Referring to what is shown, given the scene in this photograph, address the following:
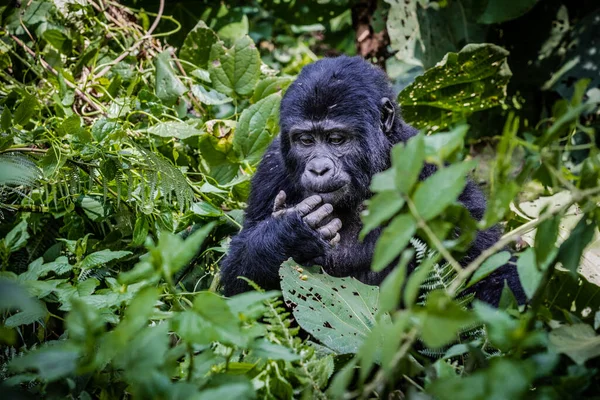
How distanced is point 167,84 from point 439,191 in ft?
10.2

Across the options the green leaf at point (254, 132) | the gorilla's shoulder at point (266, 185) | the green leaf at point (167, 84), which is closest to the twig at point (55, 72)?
the green leaf at point (167, 84)

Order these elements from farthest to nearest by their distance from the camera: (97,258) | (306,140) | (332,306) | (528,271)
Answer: (306,140)
(97,258)
(332,306)
(528,271)

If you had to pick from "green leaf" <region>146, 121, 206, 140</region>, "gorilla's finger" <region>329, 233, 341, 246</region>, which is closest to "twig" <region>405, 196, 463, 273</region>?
"gorilla's finger" <region>329, 233, 341, 246</region>

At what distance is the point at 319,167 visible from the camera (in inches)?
122

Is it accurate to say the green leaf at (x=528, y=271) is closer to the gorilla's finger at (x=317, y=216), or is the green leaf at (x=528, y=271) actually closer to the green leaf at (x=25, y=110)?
the gorilla's finger at (x=317, y=216)

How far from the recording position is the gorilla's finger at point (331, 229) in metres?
3.12

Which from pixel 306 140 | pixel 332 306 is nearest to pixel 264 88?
pixel 306 140

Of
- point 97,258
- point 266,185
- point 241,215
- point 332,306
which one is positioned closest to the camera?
point 332,306

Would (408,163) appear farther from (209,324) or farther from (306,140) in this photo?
(306,140)

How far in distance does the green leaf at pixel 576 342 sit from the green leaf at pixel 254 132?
7.98 feet

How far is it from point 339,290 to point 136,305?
136cm

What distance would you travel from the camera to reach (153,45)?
4.66 metres

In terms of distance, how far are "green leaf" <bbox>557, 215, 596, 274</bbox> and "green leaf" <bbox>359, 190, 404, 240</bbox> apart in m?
0.52

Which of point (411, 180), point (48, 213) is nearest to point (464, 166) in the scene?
point (411, 180)
